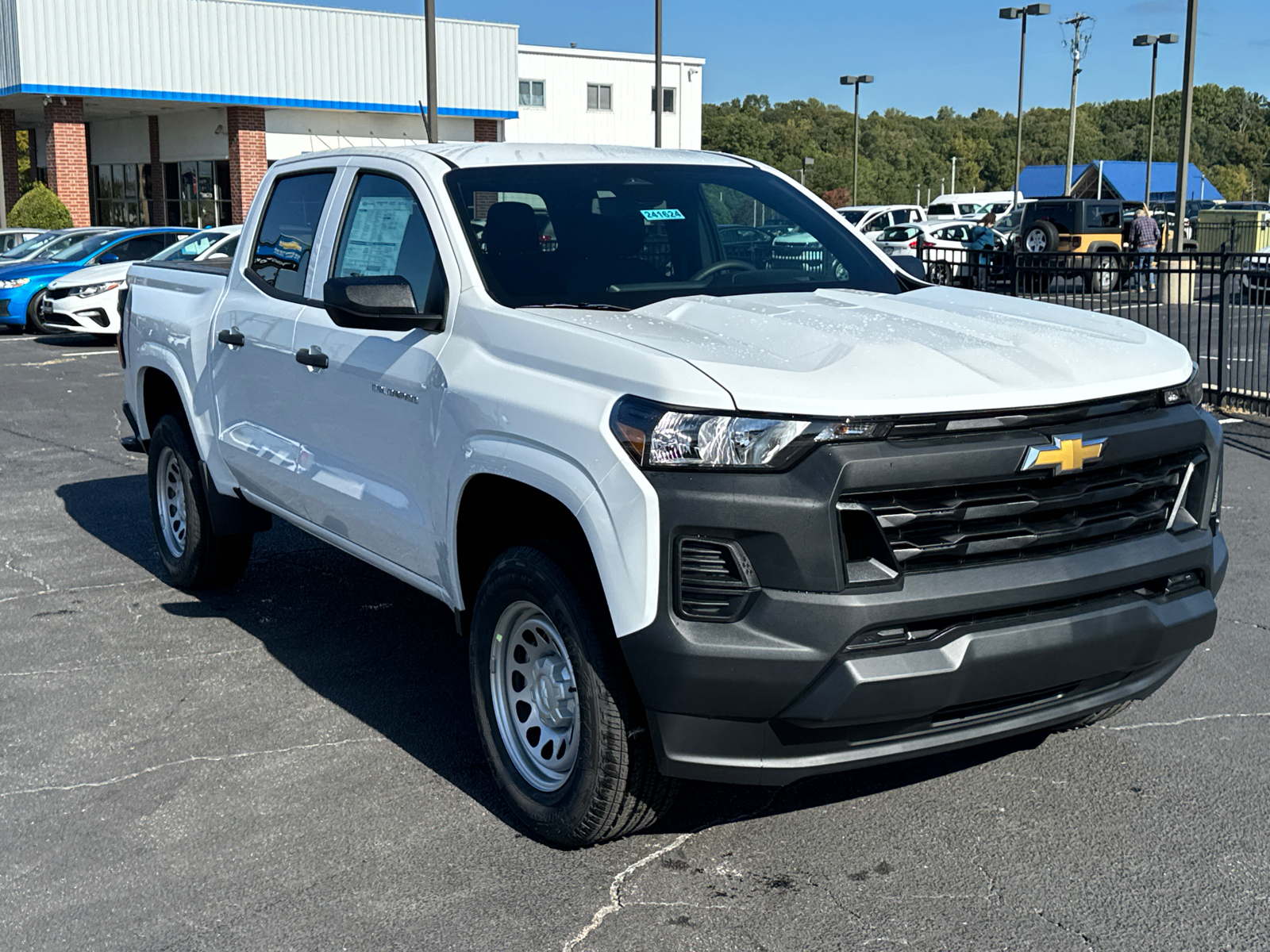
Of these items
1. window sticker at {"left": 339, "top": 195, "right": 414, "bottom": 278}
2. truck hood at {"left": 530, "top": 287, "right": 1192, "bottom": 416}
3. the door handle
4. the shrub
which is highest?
the shrub

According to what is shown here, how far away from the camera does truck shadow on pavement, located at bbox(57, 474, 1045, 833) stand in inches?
167

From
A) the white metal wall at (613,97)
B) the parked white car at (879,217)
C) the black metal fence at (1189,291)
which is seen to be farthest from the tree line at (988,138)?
the black metal fence at (1189,291)

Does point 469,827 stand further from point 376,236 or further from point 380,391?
point 376,236

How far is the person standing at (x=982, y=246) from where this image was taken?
14.6 metres

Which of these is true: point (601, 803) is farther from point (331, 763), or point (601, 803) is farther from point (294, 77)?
point (294, 77)

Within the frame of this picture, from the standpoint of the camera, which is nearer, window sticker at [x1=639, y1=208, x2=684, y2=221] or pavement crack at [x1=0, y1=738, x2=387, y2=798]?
pavement crack at [x1=0, y1=738, x2=387, y2=798]

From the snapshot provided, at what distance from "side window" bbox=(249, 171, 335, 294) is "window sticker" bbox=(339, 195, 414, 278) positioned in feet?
0.97

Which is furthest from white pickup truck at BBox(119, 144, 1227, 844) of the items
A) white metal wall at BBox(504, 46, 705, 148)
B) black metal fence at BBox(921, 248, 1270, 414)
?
white metal wall at BBox(504, 46, 705, 148)

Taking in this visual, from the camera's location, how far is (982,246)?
106ft

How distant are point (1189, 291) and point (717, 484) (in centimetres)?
1175

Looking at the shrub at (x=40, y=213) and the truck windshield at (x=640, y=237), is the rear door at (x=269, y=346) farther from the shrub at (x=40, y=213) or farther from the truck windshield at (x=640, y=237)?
the shrub at (x=40, y=213)

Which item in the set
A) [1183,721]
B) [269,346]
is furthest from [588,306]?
[1183,721]

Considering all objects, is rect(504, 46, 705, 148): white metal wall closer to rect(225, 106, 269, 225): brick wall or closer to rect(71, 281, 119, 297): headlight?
rect(225, 106, 269, 225): brick wall

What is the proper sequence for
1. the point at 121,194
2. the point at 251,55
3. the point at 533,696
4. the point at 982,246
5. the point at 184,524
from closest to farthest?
the point at 533,696 < the point at 184,524 < the point at 982,246 < the point at 251,55 < the point at 121,194
